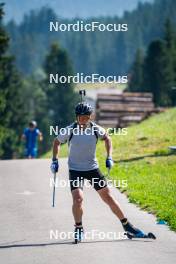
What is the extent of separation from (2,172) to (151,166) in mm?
4538

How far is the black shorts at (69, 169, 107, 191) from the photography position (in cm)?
1066

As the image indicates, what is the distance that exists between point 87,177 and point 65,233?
1157 mm

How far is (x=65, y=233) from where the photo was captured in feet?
36.8

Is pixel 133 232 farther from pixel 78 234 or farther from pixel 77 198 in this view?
pixel 77 198

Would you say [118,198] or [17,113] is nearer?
[118,198]

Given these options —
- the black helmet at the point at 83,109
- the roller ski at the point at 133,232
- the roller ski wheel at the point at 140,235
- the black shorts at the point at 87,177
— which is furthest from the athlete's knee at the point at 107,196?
the black helmet at the point at 83,109

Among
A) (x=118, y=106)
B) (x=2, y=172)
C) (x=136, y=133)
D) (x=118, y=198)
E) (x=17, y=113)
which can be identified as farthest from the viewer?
(x=17, y=113)

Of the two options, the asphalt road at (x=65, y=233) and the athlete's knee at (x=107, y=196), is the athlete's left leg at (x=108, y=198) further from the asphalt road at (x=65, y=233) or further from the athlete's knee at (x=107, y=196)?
the asphalt road at (x=65, y=233)

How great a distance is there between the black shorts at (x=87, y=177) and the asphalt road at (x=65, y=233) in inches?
35.5

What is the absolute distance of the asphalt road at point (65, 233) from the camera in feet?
31.4

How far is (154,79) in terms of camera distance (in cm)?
8244

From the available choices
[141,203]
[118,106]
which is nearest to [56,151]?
[141,203]

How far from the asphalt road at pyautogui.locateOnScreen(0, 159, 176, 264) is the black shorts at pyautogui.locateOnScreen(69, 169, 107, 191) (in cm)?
90

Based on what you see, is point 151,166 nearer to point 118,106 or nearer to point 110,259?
point 110,259
